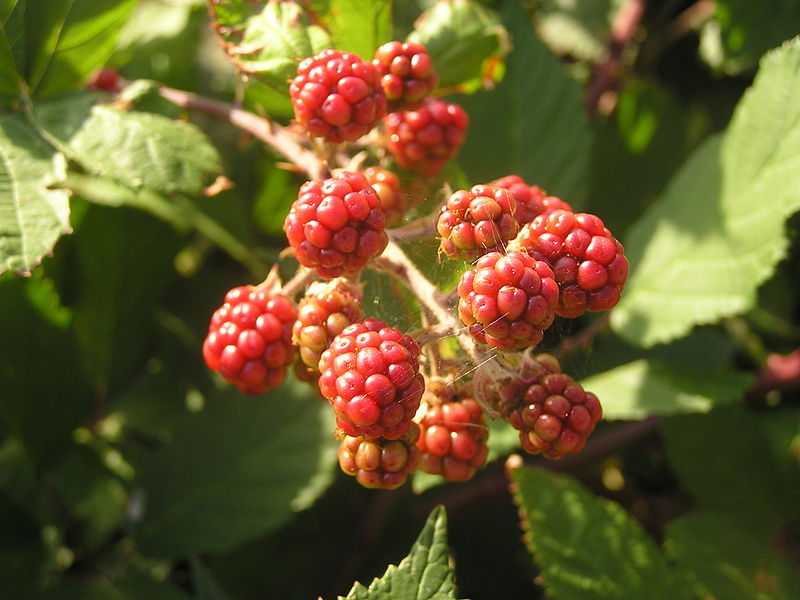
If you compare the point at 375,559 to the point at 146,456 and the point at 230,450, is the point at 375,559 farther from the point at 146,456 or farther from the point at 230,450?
the point at 146,456

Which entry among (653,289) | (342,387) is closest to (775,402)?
(653,289)

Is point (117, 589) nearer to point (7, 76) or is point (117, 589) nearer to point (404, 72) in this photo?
point (7, 76)

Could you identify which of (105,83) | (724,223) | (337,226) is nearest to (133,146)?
(105,83)

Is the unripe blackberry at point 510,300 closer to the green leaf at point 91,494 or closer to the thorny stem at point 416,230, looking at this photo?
the thorny stem at point 416,230

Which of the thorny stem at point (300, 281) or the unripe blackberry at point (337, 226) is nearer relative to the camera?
the unripe blackberry at point (337, 226)

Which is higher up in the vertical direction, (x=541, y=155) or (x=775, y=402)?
(x=541, y=155)

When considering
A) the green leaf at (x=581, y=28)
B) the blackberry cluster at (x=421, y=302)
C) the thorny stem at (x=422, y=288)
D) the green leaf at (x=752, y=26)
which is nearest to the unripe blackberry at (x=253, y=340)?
the blackberry cluster at (x=421, y=302)

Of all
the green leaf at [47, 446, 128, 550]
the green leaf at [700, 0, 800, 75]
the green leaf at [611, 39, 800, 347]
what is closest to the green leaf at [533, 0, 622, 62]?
the green leaf at [700, 0, 800, 75]
